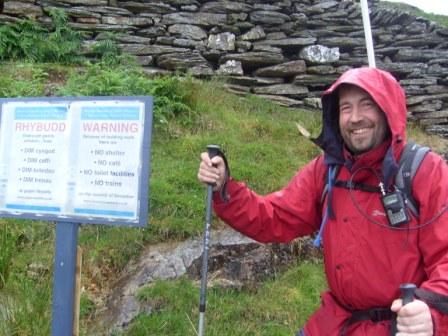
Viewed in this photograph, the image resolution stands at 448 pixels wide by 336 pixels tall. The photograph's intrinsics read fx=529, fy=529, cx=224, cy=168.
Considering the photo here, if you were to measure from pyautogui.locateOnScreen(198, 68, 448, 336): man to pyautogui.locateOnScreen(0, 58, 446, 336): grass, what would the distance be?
134cm

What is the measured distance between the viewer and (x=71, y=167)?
9.80 ft

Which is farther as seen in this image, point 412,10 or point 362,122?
point 412,10

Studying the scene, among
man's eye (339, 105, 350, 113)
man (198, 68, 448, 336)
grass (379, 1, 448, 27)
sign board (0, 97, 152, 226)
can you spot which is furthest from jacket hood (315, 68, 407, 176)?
grass (379, 1, 448, 27)

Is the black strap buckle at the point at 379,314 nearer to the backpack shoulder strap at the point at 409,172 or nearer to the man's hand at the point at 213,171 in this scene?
the backpack shoulder strap at the point at 409,172

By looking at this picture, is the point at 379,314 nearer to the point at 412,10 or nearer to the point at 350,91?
the point at 350,91

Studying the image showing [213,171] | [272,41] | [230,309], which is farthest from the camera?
[272,41]

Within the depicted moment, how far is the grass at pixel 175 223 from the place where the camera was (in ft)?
12.6

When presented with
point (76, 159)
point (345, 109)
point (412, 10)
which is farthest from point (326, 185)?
point (412, 10)

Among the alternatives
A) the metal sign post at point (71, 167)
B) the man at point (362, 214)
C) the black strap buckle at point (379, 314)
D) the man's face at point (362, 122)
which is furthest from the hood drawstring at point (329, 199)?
the metal sign post at point (71, 167)

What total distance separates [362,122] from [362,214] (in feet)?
1.48

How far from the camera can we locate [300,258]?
479 cm

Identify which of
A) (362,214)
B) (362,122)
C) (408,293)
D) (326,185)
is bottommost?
(408,293)

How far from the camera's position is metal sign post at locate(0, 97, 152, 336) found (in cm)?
285

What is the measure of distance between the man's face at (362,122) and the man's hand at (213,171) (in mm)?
659
